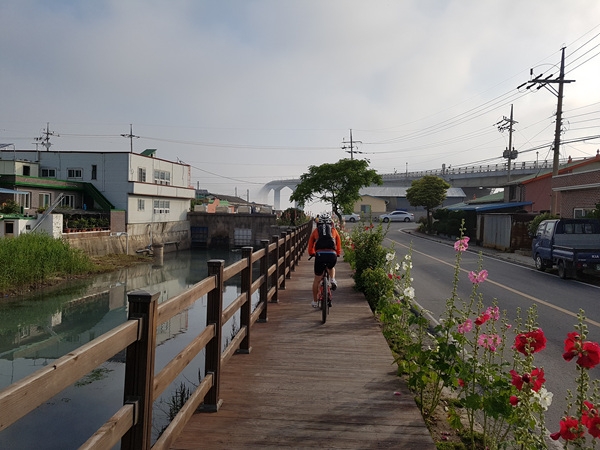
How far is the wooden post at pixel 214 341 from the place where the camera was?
4.12m

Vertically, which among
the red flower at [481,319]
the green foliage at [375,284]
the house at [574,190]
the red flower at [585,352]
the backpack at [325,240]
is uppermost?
the house at [574,190]

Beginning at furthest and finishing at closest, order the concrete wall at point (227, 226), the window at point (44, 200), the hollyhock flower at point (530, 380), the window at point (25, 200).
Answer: the concrete wall at point (227, 226)
the window at point (44, 200)
the window at point (25, 200)
the hollyhock flower at point (530, 380)

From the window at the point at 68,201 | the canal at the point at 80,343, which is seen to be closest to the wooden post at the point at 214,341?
the canal at the point at 80,343

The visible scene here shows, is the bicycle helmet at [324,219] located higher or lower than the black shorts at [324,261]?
higher

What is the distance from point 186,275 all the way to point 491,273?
70.2 ft

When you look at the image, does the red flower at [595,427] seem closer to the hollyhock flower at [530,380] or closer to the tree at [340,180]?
the hollyhock flower at [530,380]

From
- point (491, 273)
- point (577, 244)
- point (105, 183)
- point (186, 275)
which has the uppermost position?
point (105, 183)

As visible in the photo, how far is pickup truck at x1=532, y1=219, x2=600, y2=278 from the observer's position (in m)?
16.3

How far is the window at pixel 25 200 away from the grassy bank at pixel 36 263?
827 cm

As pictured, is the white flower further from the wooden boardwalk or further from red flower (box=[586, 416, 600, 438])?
the wooden boardwalk

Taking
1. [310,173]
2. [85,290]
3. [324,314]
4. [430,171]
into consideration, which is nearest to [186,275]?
[85,290]

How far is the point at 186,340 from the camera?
1360 centimetres

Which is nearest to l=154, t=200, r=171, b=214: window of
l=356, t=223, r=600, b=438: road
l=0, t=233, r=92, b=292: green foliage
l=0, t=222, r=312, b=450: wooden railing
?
l=0, t=233, r=92, b=292: green foliage

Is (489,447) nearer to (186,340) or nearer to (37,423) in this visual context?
(37,423)
